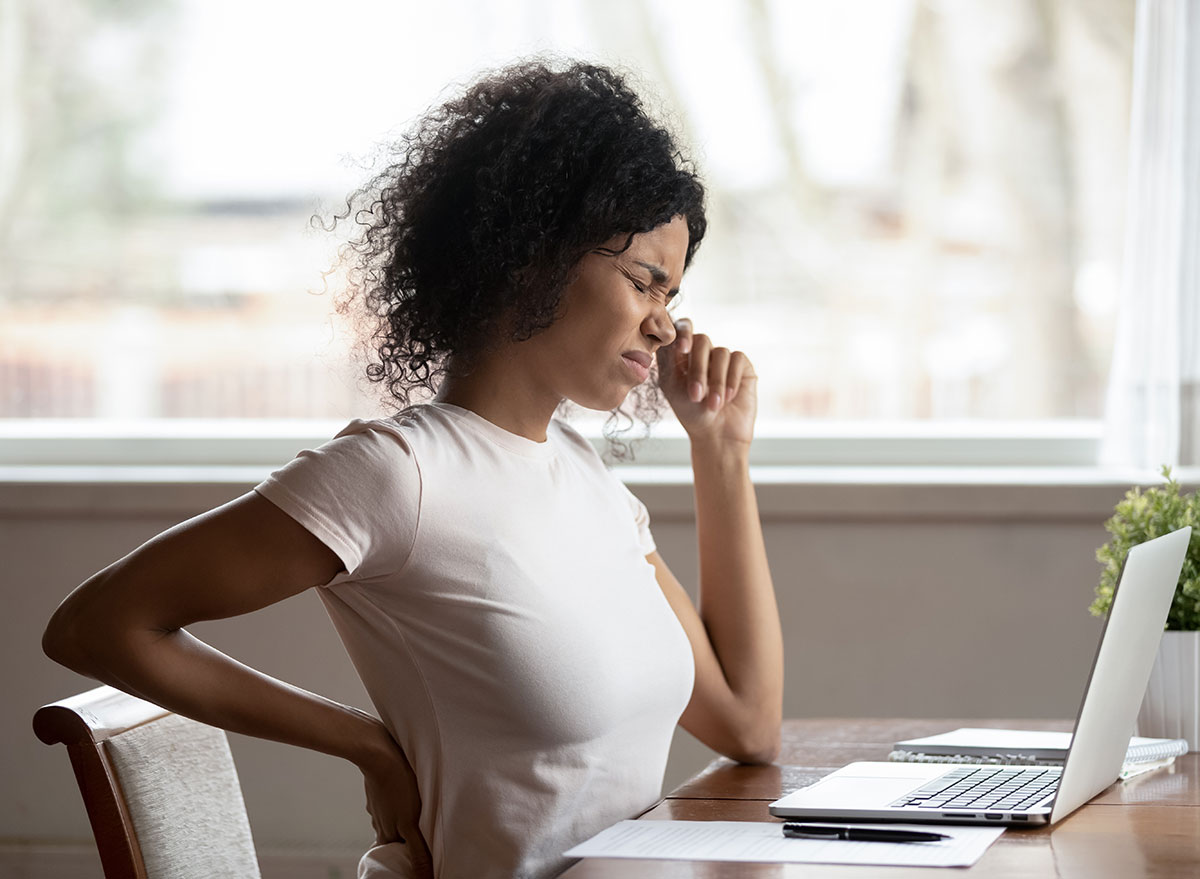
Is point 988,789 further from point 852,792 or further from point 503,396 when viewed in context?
point 503,396

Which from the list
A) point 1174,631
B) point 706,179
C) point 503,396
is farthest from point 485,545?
point 706,179

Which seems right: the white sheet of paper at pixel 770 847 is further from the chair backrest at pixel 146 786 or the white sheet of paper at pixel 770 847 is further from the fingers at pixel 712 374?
the fingers at pixel 712 374

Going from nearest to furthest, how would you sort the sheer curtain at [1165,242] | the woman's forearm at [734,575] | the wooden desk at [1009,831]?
the wooden desk at [1009,831] < the woman's forearm at [734,575] < the sheer curtain at [1165,242]

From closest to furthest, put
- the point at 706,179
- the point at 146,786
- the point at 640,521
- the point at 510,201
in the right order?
the point at 146,786 < the point at 510,201 < the point at 640,521 < the point at 706,179

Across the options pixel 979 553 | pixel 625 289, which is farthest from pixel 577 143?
pixel 979 553

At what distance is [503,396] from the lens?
1293 mm

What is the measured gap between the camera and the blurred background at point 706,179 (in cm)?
262

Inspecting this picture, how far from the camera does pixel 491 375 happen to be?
1.30m

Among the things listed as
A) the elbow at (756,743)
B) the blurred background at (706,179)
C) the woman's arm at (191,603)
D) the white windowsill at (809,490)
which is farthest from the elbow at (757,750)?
the blurred background at (706,179)

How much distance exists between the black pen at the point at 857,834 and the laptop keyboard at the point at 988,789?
79 mm

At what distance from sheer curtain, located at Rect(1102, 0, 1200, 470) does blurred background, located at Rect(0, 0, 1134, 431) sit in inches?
8.4

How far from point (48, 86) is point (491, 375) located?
2040 mm

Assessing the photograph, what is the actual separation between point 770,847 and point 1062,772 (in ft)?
0.83

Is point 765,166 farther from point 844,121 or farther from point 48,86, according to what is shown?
point 48,86
